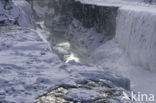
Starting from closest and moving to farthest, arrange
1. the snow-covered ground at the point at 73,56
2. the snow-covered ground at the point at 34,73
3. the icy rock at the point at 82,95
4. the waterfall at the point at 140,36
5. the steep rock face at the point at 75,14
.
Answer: the icy rock at the point at 82,95
the snow-covered ground at the point at 34,73
the snow-covered ground at the point at 73,56
the waterfall at the point at 140,36
the steep rock face at the point at 75,14

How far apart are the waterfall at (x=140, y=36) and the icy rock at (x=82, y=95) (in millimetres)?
6107

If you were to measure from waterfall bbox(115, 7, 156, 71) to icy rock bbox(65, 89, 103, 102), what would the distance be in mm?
6107

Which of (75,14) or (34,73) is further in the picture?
(75,14)

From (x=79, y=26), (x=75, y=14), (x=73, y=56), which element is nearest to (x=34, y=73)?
(x=73, y=56)

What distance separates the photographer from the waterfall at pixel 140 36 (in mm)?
9172

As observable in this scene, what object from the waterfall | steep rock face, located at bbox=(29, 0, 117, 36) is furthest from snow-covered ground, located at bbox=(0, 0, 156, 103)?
steep rock face, located at bbox=(29, 0, 117, 36)

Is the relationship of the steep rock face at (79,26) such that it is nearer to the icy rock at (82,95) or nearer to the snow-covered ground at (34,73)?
the snow-covered ground at (34,73)

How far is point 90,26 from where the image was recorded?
15.9m

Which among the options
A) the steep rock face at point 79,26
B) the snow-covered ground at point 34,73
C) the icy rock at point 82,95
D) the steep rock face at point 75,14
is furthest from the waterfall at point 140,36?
the icy rock at point 82,95

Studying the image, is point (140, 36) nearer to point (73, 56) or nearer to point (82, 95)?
point (73, 56)

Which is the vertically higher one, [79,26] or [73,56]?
[79,26]

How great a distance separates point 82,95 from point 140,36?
748cm

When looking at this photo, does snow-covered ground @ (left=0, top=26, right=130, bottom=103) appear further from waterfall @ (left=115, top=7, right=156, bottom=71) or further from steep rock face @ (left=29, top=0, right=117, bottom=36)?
steep rock face @ (left=29, top=0, right=117, bottom=36)

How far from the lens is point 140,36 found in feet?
33.2
